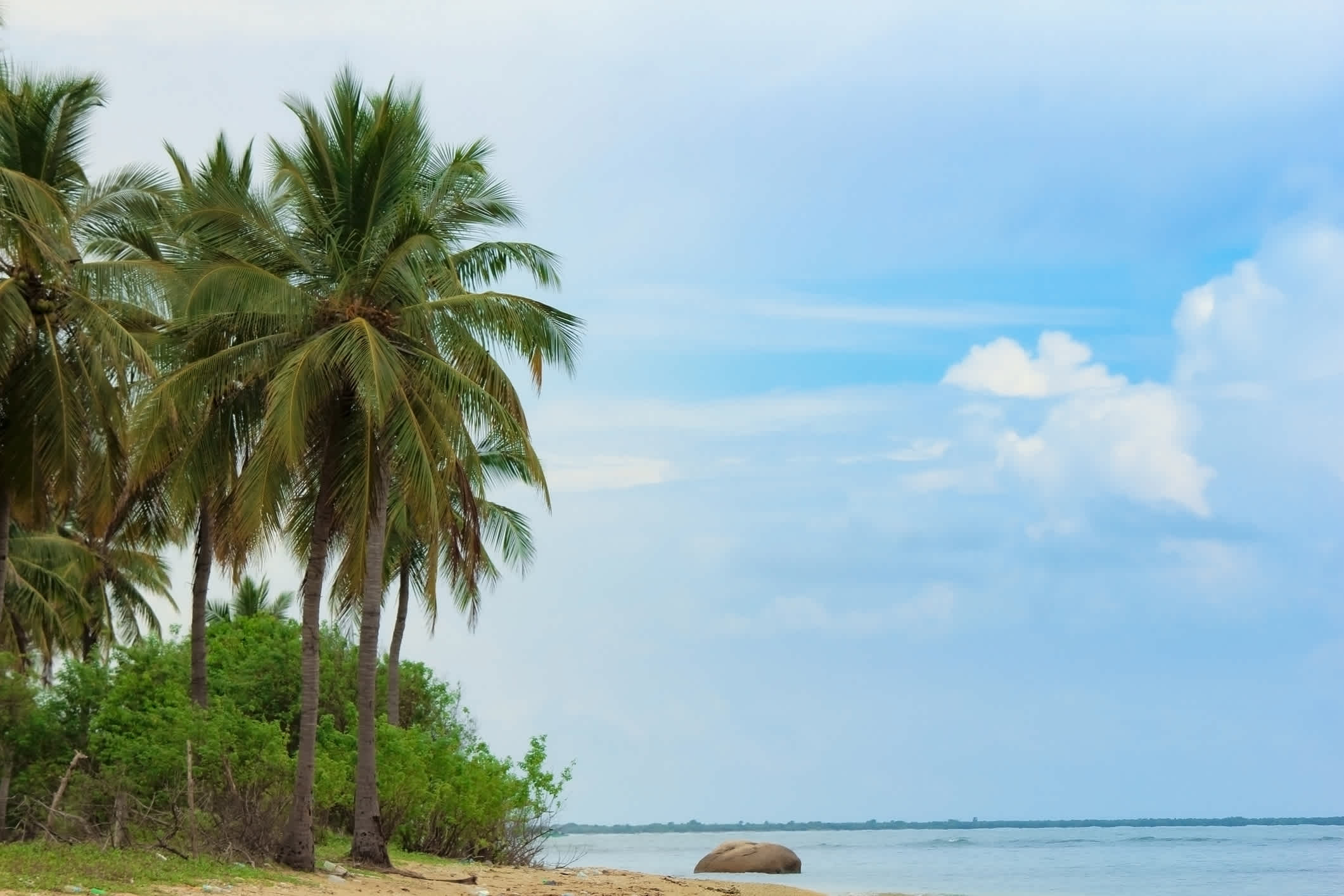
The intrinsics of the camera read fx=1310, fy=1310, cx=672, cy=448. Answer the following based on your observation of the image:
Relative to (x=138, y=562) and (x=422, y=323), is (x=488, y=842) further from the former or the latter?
(x=138, y=562)

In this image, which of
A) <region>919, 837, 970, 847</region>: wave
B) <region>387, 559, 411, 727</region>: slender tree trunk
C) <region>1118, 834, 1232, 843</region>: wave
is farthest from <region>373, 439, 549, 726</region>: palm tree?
<region>1118, 834, 1232, 843</region>: wave

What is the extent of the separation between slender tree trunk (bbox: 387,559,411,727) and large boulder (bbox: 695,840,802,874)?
34.1ft

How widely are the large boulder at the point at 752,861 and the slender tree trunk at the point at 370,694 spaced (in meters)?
20.1

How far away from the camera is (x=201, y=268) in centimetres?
1645

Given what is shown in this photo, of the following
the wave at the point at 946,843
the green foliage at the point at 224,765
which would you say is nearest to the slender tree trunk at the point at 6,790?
the green foliage at the point at 224,765

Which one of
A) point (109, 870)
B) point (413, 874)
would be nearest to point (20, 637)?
point (413, 874)

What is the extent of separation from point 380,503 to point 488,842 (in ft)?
26.5

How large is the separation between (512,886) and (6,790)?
9.09m

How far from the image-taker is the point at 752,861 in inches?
1438

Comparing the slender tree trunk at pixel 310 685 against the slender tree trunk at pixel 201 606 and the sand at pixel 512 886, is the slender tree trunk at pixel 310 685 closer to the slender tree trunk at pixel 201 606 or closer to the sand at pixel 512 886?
the sand at pixel 512 886

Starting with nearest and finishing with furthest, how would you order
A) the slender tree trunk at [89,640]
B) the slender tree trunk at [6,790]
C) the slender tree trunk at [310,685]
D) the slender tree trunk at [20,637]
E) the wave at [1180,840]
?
the slender tree trunk at [310,685] < the slender tree trunk at [6,790] < the slender tree trunk at [20,637] < the slender tree trunk at [89,640] < the wave at [1180,840]

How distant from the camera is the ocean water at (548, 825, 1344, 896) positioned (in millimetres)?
32281

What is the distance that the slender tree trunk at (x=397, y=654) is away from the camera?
27406 millimetres

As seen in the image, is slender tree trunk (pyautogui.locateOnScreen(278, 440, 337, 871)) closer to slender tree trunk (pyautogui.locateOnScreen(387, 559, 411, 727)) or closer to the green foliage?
the green foliage
